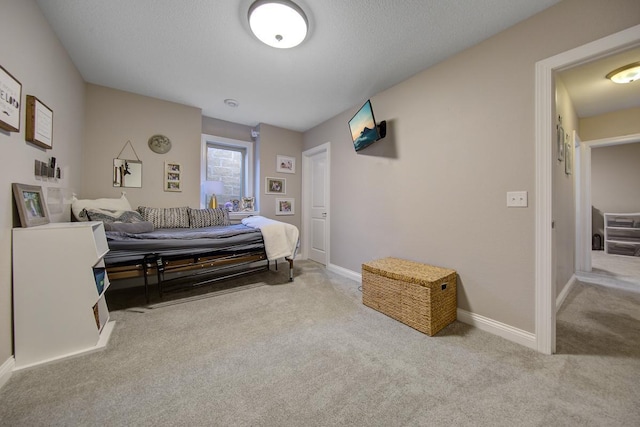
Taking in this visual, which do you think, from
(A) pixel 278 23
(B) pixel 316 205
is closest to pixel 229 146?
(B) pixel 316 205

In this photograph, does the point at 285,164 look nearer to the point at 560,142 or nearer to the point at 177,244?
the point at 177,244

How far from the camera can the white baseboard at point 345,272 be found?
3080 mm

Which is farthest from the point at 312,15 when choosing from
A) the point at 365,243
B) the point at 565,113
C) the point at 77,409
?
the point at 565,113

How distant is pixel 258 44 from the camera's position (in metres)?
1.96

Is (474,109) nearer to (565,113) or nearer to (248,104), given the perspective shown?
(565,113)

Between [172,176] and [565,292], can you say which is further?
[172,176]

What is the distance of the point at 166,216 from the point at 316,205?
2244mm

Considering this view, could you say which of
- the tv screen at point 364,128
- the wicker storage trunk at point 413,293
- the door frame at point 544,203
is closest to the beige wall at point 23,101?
the wicker storage trunk at point 413,293

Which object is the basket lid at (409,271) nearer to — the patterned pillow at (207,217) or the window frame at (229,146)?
the patterned pillow at (207,217)

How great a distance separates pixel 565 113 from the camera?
2.53 metres

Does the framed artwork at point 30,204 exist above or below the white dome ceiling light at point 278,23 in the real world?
below

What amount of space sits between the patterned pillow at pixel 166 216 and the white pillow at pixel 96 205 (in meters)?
0.19

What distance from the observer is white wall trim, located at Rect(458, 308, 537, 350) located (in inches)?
64.3

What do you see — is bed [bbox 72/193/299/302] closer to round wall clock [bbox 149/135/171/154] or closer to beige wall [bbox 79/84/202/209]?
beige wall [bbox 79/84/202/209]
